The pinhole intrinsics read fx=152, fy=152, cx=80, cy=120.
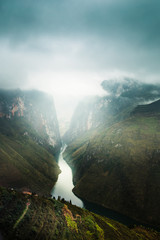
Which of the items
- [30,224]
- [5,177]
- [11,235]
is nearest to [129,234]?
[30,224]

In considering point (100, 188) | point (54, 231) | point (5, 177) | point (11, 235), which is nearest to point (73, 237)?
point (54, 231)

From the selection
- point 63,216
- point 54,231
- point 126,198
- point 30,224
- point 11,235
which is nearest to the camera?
point 11,235

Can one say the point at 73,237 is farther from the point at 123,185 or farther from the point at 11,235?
the point at 123,185

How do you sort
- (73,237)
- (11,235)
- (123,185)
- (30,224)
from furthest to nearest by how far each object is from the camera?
(123,185), (73,237), (30,224), (11,235)

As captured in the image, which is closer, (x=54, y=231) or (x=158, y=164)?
(x=54, y=231)

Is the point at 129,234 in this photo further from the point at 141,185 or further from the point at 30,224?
the point at 30,224

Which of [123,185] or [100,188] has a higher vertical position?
[123,185]

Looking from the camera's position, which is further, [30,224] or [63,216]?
[63,216]

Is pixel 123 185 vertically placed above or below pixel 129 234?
above

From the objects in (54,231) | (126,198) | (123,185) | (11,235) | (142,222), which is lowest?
(11,235)
